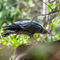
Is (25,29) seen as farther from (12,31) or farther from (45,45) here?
(45,45)

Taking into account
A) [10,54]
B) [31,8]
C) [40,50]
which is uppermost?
[31,8]

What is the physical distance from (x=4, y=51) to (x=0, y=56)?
56 millimetres

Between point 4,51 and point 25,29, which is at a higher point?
point 25,29

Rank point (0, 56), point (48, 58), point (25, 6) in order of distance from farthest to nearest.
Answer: point (25, 6) → point (0, 56) → point (48, 58)

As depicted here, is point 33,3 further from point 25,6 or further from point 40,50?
point 40,50

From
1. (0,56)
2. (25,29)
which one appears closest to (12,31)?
(25,29)

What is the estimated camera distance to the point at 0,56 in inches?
25.3

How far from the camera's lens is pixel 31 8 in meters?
2.66

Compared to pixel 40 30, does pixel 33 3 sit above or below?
above

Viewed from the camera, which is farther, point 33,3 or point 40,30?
point 33,3

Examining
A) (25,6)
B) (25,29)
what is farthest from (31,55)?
(25,6)

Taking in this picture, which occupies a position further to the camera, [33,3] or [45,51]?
[33,3]

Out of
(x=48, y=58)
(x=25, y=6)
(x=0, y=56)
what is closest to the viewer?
(x=48, y=58)

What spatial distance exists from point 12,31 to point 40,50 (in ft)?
0.90
